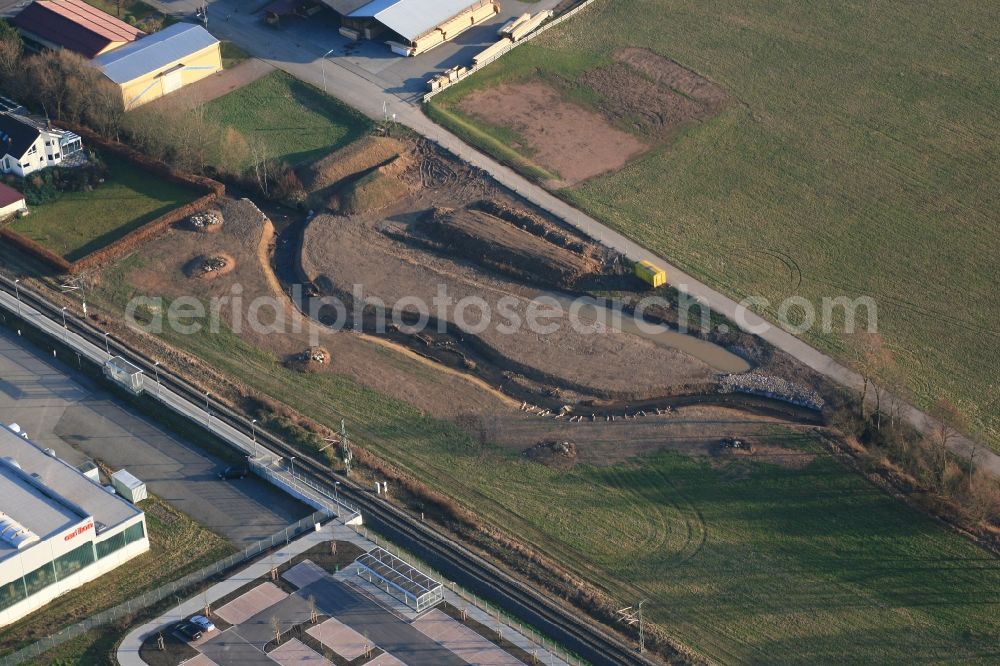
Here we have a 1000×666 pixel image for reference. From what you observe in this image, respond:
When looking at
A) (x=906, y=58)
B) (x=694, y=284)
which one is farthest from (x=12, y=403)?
(x=906, y=58)

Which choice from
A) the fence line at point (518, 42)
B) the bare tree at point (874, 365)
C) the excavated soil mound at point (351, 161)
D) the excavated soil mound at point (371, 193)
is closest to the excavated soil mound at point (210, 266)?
the excavated soil mound at point (371, 193)

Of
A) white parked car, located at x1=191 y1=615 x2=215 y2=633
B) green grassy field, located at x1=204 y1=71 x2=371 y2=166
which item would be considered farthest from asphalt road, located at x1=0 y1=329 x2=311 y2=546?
green grassy field, located at x1=204 y1=71 x2=371 y2=166

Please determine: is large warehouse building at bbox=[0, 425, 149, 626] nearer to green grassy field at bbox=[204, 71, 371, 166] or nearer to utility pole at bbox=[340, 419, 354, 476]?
utility pole at bbox=[340, 419, 354, 476]

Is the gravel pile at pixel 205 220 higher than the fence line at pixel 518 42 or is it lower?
lower

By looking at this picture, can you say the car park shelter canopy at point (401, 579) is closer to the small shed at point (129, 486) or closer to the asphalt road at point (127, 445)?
the asphalt road at point (127, 445)

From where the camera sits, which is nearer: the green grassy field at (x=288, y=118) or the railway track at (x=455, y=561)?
the railway track at (x=455, y=561)

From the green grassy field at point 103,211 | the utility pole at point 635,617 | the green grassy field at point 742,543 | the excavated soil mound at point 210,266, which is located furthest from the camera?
the green grassy field at point 103,211

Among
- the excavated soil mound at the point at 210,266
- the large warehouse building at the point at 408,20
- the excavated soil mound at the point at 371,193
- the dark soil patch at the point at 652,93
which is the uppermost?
the large warehouse building at the point at 408,20

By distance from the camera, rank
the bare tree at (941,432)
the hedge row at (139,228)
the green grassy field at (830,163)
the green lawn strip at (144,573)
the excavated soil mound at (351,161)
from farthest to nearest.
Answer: the excavated soil mound at (351,161) → the hedge row at (139,228) → the green grassy field at (830,163) → the bare tree at (941,432) → the green lawn strip at (144,573)

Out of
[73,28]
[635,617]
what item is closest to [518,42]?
[73,28]
